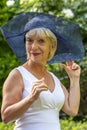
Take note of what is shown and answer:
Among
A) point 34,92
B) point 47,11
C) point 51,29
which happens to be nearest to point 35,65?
point 51,29

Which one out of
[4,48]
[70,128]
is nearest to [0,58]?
[4,48]

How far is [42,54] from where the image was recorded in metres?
3.40

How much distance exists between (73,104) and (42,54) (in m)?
0.45

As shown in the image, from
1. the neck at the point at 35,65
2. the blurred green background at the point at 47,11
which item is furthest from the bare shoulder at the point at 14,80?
the blurred green background at the point at 47,11

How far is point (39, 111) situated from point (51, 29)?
0.53 m

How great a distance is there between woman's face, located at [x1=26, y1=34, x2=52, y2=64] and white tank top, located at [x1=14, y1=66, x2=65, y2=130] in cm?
10

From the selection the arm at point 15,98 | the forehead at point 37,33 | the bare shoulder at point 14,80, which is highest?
the forehead at point 37,33

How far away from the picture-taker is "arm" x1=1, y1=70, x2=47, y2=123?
3.15 metres

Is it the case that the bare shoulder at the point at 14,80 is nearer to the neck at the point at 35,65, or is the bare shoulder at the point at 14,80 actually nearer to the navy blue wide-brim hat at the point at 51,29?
the neck at the point at 35,65

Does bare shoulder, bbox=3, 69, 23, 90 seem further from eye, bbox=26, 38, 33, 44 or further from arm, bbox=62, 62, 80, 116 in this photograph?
arm, bbox=62, 62, 80, 116

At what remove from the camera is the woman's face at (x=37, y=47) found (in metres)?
3.37

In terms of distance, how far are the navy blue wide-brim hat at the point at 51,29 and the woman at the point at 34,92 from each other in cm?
6

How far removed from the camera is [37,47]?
337 cm

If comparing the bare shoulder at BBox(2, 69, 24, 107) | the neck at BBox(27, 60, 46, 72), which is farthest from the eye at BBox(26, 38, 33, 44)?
the bare shoulder at BBox(2, 69, 24, 107)
